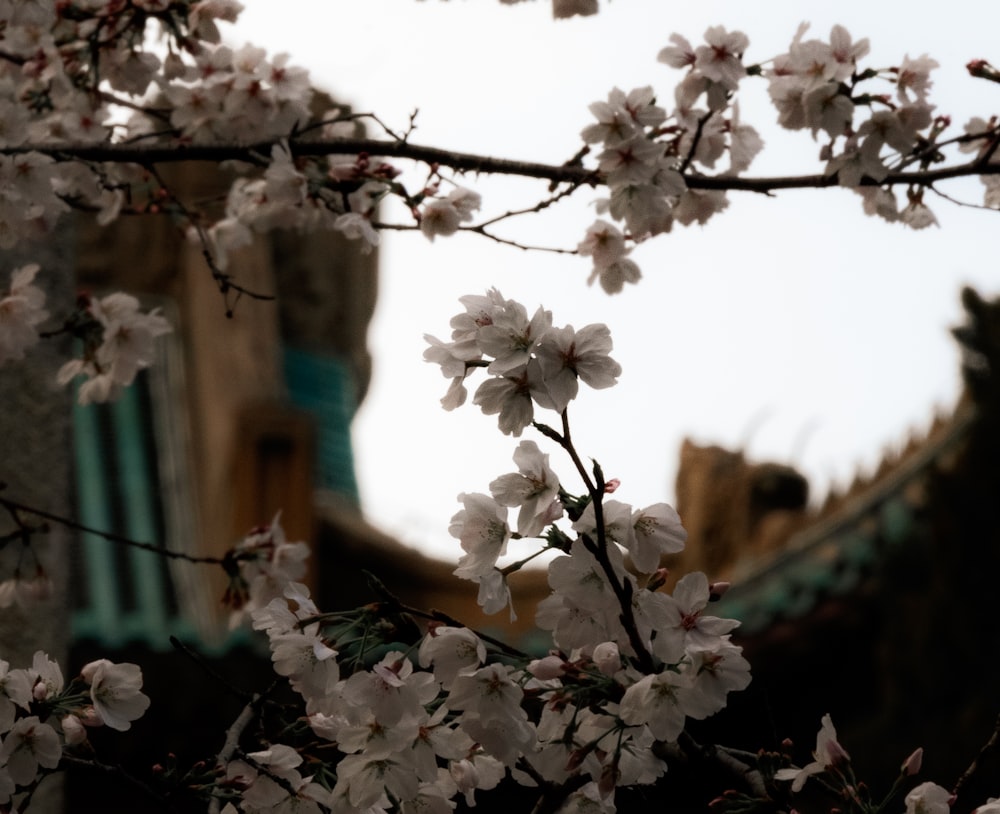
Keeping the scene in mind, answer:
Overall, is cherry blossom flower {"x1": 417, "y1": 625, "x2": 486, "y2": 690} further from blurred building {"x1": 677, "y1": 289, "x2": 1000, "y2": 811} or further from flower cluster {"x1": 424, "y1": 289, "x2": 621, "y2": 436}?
blurred building {"x1": 677, "y1": 289, "x2": 1000, "y2": 811}

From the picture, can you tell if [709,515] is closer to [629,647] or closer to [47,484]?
[47,484]

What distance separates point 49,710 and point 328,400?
6.09 m

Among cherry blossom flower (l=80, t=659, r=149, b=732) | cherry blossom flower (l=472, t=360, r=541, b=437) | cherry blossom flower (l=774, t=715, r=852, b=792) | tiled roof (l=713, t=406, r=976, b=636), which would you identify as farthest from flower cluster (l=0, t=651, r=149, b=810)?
tiled roof (l=713, t=406, r=976, b=636)

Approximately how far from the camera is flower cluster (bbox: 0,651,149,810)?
2.13m

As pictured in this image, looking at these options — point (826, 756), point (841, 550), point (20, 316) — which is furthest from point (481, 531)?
point (841, 550)

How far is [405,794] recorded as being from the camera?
2023 millimetres

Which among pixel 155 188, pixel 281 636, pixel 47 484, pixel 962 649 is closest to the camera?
pixel 281 636

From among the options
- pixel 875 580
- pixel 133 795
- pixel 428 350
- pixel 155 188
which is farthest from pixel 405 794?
pixel 875 580

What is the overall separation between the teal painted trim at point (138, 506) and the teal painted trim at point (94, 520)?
0.09m

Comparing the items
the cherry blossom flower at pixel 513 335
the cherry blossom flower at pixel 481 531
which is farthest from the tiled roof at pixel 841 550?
the cherry blossom flower at pixel 513 335

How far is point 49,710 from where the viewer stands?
2193 millimetres

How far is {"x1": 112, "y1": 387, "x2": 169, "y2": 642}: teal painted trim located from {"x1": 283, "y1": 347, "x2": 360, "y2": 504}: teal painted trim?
2.57 feet

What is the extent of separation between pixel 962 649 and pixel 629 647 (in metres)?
3.47

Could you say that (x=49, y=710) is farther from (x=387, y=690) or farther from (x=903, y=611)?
(x=903, y=611)
